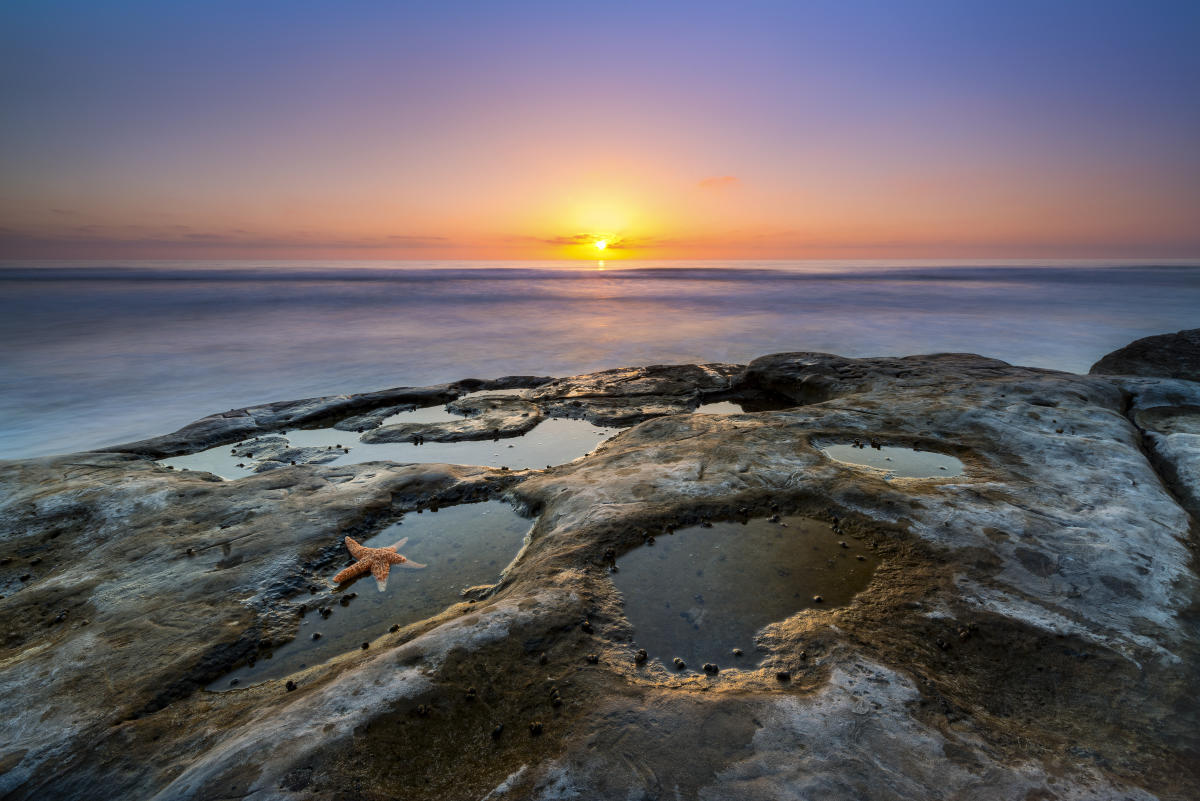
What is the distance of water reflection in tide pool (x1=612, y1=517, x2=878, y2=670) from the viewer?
6191 mm

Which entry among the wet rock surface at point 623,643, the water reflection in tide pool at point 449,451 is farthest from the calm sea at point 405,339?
the wet rock surface at point 623,643

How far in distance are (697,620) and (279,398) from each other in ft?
74.7

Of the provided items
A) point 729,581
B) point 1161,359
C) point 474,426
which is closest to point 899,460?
point 729,581

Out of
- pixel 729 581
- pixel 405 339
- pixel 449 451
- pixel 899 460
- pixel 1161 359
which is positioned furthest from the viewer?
pixel 405 339

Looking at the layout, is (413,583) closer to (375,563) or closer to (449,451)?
(375,563)

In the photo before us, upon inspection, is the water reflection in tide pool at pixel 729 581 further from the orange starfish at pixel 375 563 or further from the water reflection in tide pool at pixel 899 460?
the orange starfish at pixel 375 563

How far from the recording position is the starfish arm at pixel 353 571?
795 centimetres

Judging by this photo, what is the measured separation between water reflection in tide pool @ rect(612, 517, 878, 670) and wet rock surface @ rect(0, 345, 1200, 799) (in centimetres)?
19

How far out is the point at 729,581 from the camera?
23.5ft

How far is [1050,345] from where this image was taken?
3612cm

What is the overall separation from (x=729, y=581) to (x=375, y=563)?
5.30m

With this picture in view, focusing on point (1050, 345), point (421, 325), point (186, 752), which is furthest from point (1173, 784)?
point (421, 325)

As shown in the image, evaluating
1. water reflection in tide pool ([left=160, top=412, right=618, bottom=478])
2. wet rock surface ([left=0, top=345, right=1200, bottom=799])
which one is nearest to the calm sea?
water reflection in tide pool ([left=160, top=412, right=618, bottom=478])

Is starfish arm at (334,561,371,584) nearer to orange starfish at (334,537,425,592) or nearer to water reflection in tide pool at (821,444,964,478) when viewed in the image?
orange starfish at (334,537,425,592)
